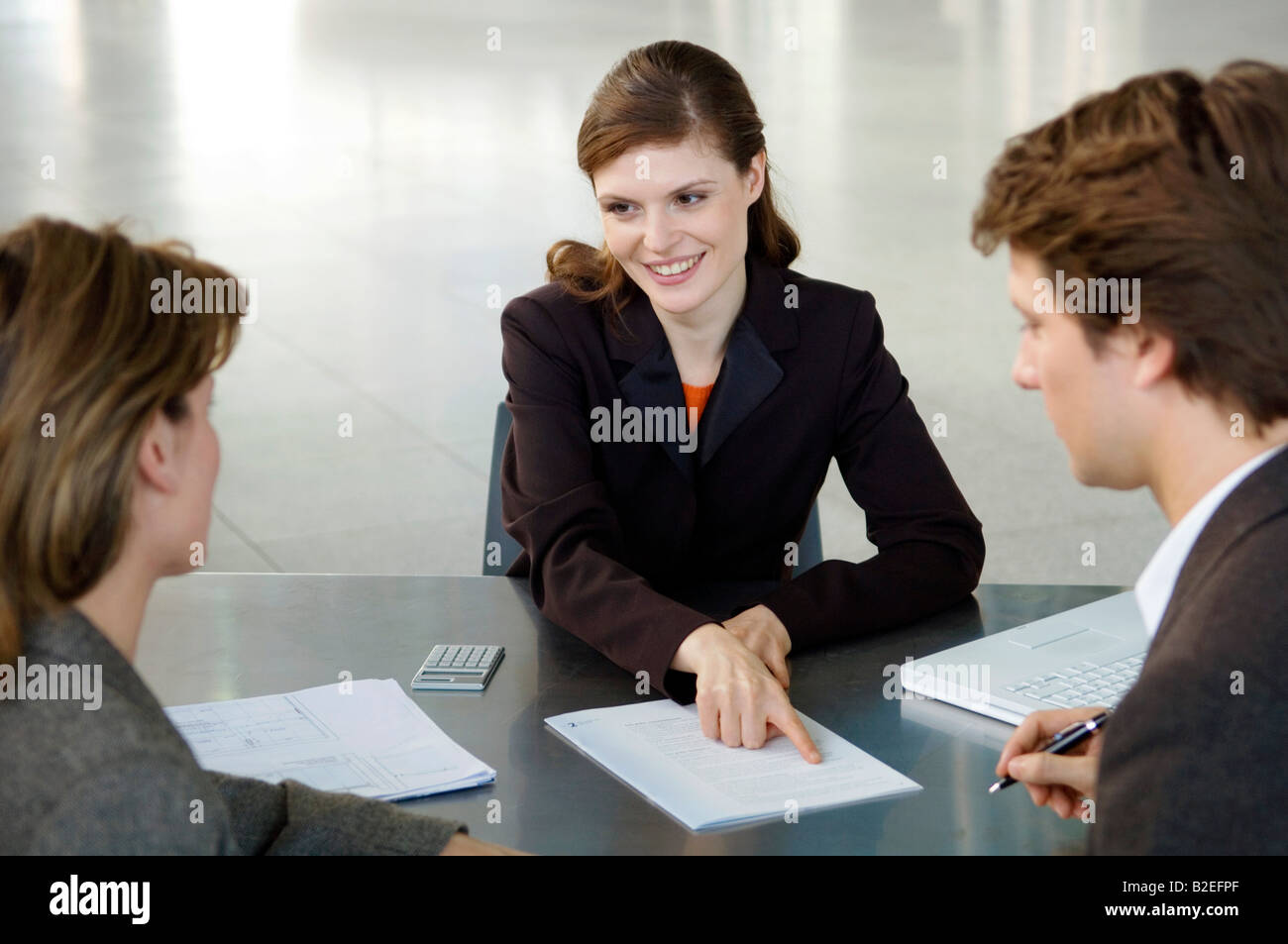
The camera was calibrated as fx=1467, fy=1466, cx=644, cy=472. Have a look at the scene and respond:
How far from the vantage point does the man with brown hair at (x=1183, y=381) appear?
107cm

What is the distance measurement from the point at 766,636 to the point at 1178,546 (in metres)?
0.74

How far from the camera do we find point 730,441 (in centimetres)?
239

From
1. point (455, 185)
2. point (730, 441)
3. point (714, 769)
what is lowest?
point (714, 769)

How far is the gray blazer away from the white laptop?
0.93 m

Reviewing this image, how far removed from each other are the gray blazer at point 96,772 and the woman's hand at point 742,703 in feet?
2.17

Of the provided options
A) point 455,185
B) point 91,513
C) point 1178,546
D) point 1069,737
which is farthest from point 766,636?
point 455,185

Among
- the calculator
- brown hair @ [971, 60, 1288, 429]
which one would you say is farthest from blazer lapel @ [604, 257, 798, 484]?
brown hair @ [971, 60, 1288, 429]

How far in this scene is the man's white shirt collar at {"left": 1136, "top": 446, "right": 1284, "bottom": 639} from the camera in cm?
120

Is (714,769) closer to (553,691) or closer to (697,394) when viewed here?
(553,691)

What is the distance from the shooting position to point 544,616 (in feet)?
6.76

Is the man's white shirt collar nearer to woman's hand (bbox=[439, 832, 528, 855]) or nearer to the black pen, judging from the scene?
the black pen

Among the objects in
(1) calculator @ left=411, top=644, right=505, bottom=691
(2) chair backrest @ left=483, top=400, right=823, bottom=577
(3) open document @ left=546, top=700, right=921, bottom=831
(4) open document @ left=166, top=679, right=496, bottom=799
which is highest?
(2) chair backrest @ left=483, top=400, right=823, bottom=577
